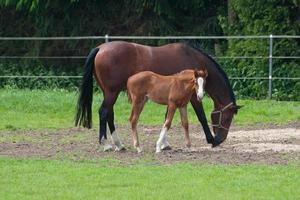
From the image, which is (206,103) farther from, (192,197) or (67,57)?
(192,197)

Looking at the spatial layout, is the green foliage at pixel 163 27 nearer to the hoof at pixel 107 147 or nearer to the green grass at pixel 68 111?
the green grass at pixel 68 111

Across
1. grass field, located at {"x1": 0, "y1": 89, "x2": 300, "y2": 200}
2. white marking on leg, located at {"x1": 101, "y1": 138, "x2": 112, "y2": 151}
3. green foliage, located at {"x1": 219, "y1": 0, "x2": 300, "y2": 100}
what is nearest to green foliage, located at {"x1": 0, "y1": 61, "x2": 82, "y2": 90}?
green foliage, located at {"x1": 219, "y1": 0, "x2": 300, "y2": 100}

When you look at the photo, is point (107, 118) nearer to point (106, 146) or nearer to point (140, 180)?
point (106, 146)

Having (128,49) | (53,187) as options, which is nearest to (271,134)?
(128,49)

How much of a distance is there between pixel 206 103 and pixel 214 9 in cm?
758

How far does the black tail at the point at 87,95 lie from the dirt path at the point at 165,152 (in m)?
0.46

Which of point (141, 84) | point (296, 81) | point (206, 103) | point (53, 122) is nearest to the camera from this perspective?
point (141, 84)

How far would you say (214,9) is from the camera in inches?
1134

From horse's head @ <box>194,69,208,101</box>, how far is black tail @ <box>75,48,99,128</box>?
2.00 metres

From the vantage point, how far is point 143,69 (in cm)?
1555

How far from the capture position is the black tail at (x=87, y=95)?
15.6 m

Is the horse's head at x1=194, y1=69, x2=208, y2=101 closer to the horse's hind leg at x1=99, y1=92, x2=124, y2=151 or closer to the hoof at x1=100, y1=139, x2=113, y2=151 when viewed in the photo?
the horse's hind leg at x1=99, y1=92, x2=124, y2=151

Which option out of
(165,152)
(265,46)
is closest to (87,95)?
(165,152)

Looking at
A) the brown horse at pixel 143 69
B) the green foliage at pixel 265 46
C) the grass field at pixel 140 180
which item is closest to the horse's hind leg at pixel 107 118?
the brown horse at pixel 143 69
